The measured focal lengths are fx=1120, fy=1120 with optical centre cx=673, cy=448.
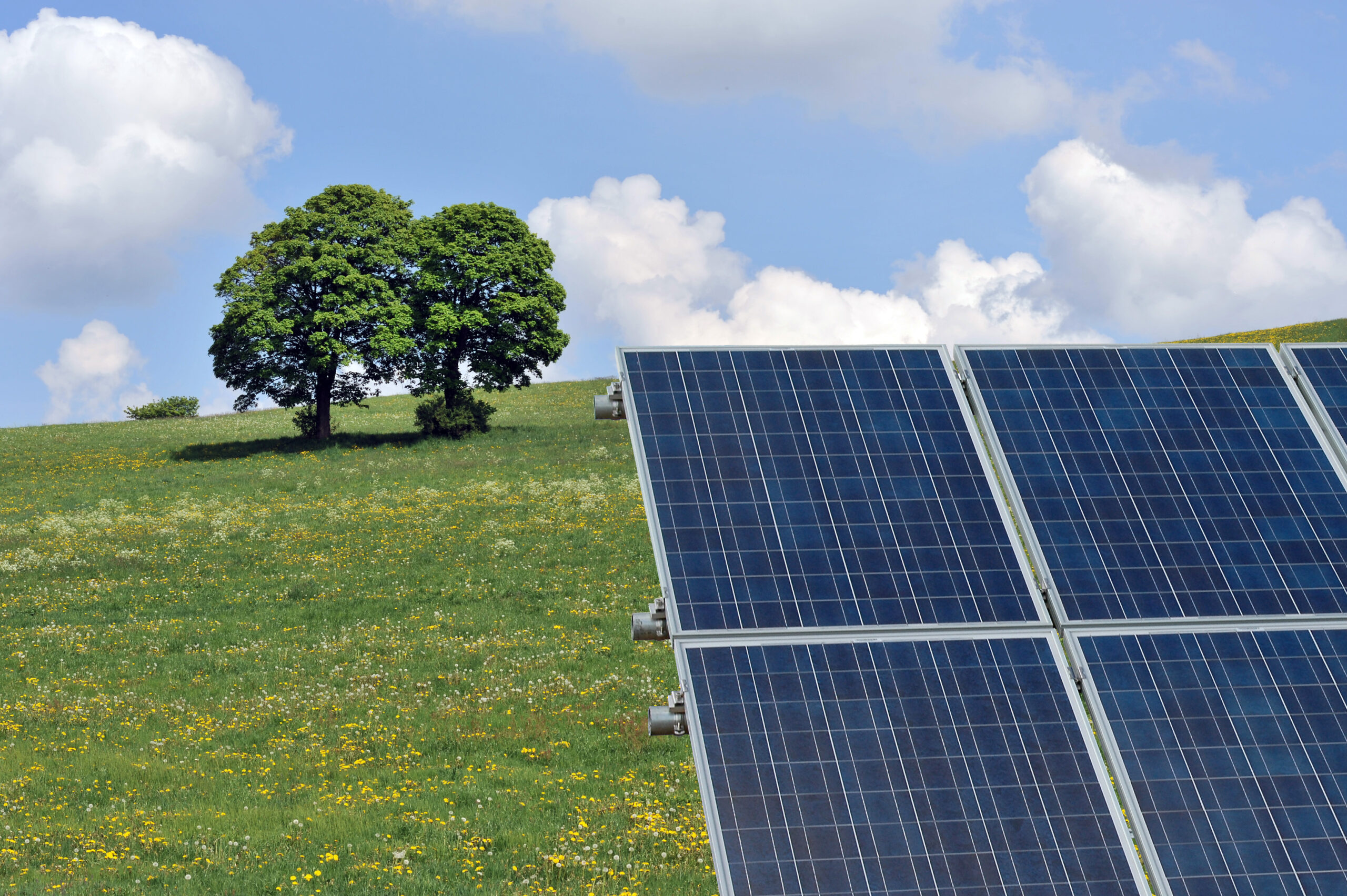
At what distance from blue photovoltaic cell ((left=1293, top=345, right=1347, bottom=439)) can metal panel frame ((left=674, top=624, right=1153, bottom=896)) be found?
→ 16.2 feet

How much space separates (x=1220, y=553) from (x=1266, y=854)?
2881mm

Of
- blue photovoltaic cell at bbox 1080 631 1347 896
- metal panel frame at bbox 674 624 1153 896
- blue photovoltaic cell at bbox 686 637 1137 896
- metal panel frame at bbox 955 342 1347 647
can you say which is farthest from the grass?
blue photovoltaic cell at bbox 1080 631 1347 896

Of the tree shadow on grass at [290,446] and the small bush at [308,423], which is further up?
the small bush at [308,423]

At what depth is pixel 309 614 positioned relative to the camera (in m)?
27.7

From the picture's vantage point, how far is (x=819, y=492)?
1008 cm

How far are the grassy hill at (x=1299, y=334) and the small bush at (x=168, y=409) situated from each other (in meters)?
74.2

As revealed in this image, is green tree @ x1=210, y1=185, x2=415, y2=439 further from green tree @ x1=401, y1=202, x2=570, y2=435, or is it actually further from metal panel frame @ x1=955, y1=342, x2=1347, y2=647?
metal panel frame @ x1=955, y1=342, x2=1347, y2=647

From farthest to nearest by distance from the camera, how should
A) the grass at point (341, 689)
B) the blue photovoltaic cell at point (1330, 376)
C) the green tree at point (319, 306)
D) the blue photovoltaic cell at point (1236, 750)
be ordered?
the green tree at point (319, 306) < the grass at point (341, 689) < the blue photovoltaic cell at point (1330, 376) < the blue photovoltaic cell at point (1236, 750)

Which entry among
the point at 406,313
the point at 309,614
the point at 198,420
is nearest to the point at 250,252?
the point at 406,313

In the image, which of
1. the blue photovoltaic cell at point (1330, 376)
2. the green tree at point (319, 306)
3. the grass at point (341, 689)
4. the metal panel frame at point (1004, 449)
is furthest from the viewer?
the green tree at point (319, 306)

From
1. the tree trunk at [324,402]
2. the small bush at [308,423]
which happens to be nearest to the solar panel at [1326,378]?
the tree trunk at [324,402]

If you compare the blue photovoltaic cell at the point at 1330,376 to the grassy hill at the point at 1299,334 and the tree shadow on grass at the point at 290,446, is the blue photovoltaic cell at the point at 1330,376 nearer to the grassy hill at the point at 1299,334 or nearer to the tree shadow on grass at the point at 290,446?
the tree shadow on grass at the point at 290,446

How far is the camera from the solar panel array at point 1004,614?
26.4 feet

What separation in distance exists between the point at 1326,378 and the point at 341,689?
58.8ft
